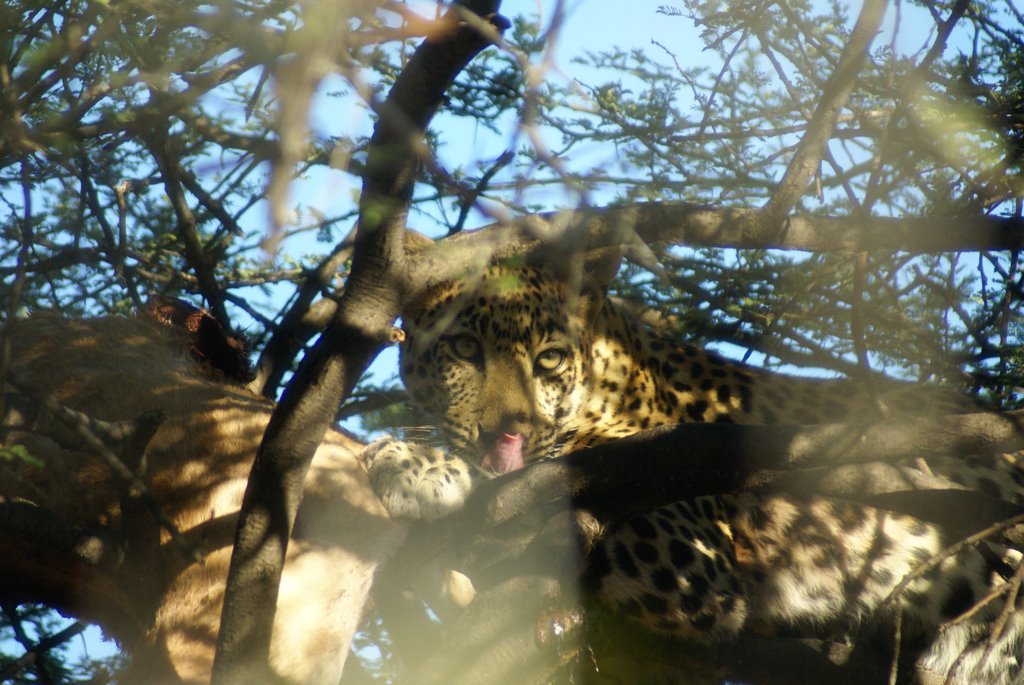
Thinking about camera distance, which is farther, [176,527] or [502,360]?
[502,360]

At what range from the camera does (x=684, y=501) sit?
4.24 metres

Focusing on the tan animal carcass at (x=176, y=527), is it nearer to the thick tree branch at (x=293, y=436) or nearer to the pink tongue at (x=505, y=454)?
the thick tree branch at (x=293, y=436)

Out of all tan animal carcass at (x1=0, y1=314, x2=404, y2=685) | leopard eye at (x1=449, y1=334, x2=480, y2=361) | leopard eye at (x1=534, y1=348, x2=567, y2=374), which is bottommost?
tan animal carcass at (x1=0, y1=314, x2=404, y2=685)

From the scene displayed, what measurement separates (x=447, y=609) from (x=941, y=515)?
2.09 metres

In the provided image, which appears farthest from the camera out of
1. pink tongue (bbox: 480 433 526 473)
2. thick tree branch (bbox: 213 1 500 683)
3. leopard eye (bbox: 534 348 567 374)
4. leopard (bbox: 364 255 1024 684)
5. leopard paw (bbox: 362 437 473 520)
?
leopard eye (bbox: 534 348 567 374)

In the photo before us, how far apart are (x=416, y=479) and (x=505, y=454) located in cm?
102

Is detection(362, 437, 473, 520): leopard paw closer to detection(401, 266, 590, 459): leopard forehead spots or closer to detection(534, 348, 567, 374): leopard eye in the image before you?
detection(401, 266, 590, 459): leopard forehead spots

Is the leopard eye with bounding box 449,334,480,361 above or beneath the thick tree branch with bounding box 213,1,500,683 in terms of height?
above

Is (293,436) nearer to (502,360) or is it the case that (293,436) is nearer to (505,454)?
(505,454)

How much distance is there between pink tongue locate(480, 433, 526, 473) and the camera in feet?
16.7

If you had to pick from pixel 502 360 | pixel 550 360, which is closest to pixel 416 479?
pixel 502 360

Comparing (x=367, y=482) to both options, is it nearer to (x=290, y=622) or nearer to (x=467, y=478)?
(x=467, y=478)

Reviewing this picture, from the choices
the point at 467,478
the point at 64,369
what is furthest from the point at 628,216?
the point at 64,369

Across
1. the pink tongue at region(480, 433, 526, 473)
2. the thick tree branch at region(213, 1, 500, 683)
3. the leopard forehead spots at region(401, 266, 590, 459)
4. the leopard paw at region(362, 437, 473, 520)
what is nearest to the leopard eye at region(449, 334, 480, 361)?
the leopard forehead spots at region(401, 266, 590, 459)
